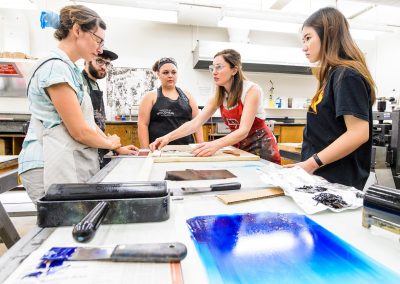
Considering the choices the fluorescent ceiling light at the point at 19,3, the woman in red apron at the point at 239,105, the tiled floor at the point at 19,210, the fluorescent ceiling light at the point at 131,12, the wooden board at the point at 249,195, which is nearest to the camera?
the wooden board at the point at 249,195

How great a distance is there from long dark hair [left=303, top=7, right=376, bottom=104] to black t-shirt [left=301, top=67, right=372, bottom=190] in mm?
53

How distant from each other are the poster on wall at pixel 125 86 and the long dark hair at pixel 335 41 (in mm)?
4044

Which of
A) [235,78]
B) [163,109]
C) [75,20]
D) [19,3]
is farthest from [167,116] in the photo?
[19,3]

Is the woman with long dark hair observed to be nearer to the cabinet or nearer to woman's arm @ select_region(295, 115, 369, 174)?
woman's arm @ select_region(295, 115, 369, 174)

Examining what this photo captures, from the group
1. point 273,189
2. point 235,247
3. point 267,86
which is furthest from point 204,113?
point 267,86

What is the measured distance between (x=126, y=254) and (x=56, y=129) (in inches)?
32.9

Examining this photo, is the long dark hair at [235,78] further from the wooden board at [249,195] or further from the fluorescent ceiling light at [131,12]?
the fluorescent ceiling light at [131,12]

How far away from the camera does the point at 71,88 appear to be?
108 centimetres

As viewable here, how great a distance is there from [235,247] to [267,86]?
528 cm

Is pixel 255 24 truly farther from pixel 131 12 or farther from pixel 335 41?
pixel 335 41

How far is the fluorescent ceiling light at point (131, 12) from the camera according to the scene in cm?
371

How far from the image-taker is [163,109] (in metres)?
2.40

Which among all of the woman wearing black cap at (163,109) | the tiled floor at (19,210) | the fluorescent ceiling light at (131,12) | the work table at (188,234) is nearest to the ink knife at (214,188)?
the work table at (188,234)

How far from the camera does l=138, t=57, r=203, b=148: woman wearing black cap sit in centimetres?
240
